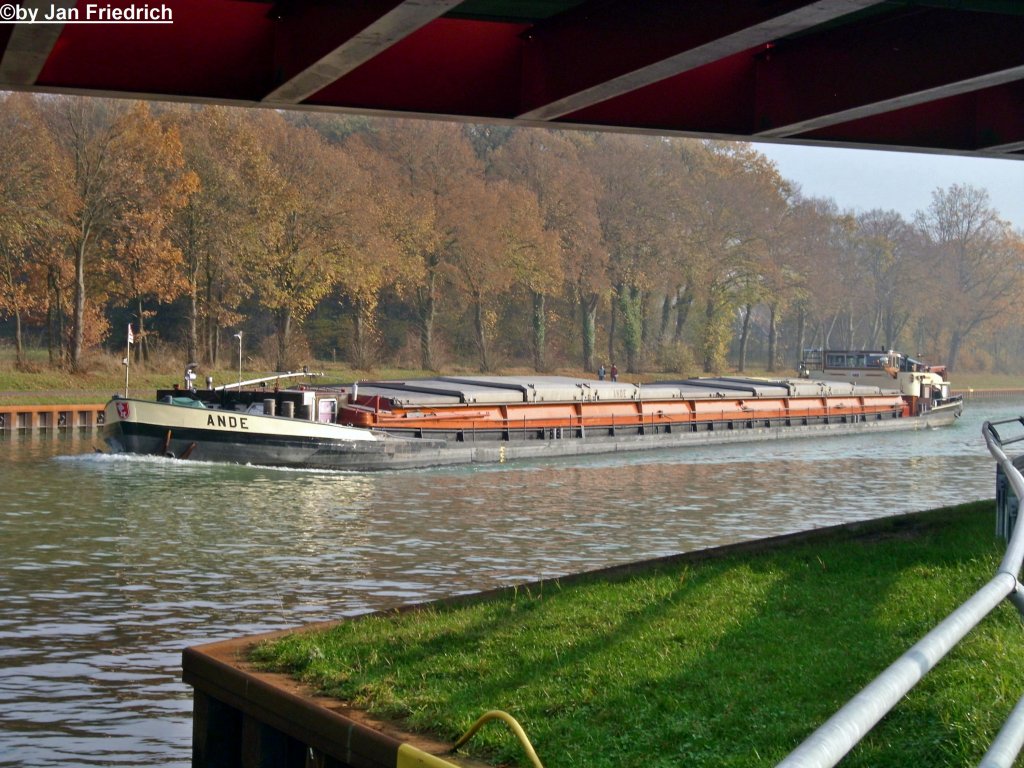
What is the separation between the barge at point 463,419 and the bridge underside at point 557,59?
20580 millimetres

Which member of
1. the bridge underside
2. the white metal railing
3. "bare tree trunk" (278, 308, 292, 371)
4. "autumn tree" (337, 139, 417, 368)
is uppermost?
"autumn tree" (337, 139, 417, 368)

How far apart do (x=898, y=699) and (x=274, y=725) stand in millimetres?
4868

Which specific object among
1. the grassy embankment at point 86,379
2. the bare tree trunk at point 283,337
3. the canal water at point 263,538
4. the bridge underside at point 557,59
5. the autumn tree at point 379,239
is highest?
the autumn tree at point 379,239

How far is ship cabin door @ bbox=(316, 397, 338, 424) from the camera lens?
105ft

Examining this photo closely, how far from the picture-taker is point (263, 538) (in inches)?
766

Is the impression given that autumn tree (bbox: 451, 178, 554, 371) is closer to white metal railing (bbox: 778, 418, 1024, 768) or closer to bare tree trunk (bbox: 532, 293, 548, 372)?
bare tree trunk (bbox: 532, 293, 548, 372)

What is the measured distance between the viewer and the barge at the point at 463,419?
29.6m

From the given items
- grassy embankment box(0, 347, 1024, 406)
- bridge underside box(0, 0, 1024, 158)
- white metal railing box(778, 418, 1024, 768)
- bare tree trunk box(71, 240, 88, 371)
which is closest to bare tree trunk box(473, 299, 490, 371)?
grassy embankment box(0, 347, 1024, 406)

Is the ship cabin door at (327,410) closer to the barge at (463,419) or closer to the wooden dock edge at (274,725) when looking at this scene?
the barge at (463,419)

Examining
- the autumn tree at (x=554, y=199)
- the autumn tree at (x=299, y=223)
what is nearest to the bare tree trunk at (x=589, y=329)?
the autumn tree at (x=554, y=199)

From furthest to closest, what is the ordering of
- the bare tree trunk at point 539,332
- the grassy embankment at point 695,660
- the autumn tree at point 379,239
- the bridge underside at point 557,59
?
the bare tree trunk at point 539,332
the autumn tree at point 379,239
the bridge underside at point 557,59
the grassy embankment at point 695,660

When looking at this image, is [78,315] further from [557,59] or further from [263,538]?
[557,59]

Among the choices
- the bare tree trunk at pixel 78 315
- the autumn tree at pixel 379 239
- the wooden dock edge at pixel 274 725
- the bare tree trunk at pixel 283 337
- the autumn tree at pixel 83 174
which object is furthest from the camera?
the bare tree trunk at pixel 283 337

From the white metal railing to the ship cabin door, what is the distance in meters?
29.0
